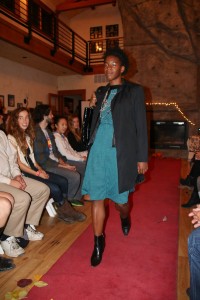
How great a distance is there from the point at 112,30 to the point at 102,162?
10.4 m

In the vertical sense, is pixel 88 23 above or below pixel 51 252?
above

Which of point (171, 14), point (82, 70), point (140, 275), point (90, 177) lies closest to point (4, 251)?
point (90, 177)

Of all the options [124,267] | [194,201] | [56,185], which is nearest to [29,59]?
[56,185]

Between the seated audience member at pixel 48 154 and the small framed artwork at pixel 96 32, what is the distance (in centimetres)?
899

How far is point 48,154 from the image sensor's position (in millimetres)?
3379

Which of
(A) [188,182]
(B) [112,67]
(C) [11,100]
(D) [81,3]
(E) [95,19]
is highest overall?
(D) [81,3]

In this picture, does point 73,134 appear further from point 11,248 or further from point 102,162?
point 11,248

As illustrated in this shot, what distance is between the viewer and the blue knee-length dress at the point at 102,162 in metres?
2.06

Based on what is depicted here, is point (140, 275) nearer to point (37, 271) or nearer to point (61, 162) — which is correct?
point (37, 271)

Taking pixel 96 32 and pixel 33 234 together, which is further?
pixel 96 32

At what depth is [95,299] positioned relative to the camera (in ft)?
5.27

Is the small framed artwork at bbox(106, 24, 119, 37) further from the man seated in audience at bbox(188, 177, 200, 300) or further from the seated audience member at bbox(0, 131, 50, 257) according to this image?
the man seated in audience at bbox(188, 177, 200, 300)

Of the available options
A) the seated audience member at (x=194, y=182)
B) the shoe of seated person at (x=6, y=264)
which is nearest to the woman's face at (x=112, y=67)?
the shoe of seated person at (x=6, y=264)

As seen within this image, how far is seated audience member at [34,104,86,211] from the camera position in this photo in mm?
3211
